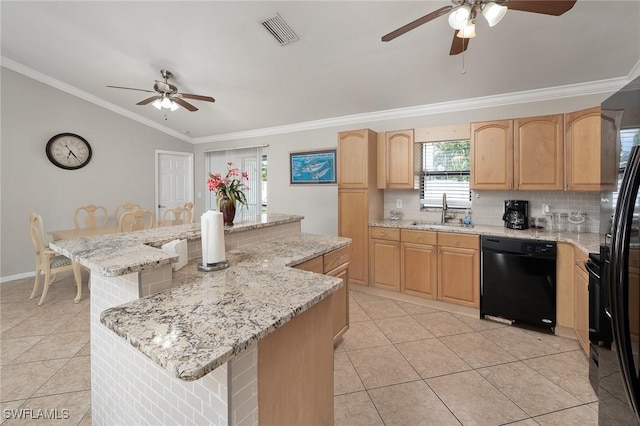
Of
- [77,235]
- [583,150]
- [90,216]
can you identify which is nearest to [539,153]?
[583,150]

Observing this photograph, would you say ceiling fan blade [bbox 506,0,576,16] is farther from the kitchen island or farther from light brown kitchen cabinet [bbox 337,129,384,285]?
light brown kitchen cabinet [bbox 337,129,384,285]

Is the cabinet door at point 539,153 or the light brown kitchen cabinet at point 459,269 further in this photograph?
the light brown kitchen cabinet at point 459,269

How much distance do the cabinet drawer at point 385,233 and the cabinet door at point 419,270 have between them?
0.14 metres

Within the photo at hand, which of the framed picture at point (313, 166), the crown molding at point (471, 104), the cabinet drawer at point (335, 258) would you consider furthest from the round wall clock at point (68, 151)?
the cabinet drawer at point (335, 258)

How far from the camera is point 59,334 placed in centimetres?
266

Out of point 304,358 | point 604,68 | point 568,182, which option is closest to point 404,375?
point 304,358

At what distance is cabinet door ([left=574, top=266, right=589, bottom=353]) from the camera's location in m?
2.18

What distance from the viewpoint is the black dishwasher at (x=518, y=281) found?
8.56 feet

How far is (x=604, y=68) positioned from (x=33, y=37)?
620cm

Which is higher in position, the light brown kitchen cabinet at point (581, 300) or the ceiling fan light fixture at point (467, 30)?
the ceiling fan light fixture at point (467, 30)

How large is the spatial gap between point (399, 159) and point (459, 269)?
1496 millimetres

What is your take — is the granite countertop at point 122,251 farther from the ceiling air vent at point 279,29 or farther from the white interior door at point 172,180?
the white interior door at point 172,180

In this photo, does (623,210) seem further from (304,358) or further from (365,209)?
(365,209)

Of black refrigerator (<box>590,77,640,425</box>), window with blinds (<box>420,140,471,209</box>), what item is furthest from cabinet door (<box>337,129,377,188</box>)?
black refrigerator (<box>590,77,640,425</box>)
